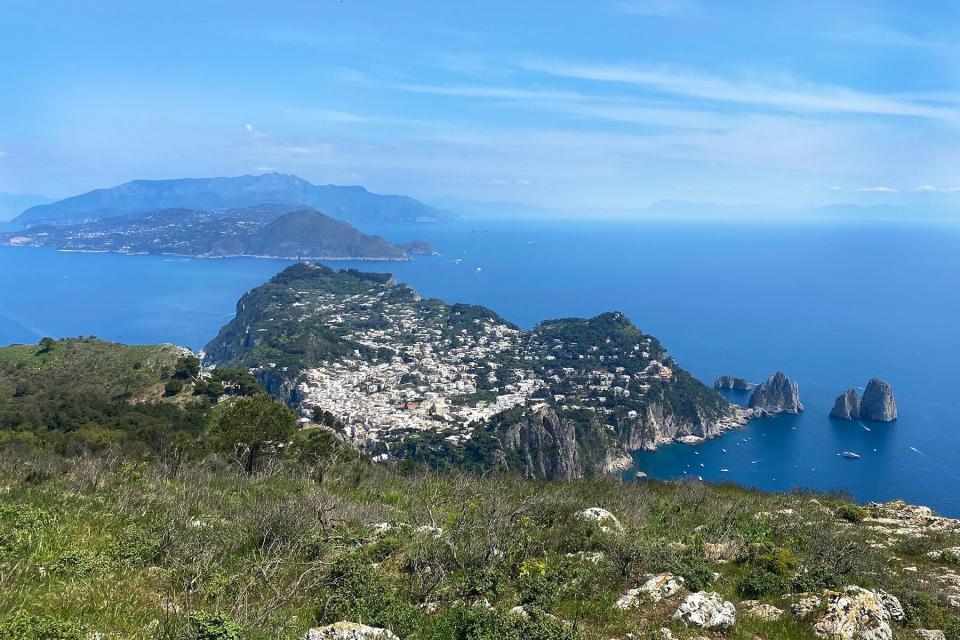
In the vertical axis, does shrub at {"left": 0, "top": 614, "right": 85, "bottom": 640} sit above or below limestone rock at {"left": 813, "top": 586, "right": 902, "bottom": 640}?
above

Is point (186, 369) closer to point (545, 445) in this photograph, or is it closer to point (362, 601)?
point (545, 445)

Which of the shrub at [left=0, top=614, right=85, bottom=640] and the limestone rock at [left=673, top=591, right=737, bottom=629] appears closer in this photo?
the shrub at [left=0, top=614, right=85, bottom=640]

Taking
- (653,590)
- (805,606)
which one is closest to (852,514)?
(805,606)

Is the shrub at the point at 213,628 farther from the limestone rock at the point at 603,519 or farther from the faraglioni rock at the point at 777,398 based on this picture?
the faraglioni rock at the point at 777,398

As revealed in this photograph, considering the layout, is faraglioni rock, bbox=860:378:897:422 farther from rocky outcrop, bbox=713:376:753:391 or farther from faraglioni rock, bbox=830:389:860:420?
rocky outcrop, bbox=713:376:753:391

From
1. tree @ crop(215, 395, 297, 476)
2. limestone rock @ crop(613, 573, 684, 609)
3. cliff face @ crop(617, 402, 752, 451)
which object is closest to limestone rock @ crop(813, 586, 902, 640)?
limestone rock @ crop(613, 573, 684, 609)

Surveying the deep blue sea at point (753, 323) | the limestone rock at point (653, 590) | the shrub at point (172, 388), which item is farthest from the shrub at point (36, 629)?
Result: the deep blue sea at point (753, 323)

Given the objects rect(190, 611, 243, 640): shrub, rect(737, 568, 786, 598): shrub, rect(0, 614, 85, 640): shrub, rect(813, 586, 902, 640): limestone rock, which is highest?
rect(0, 614, 85, 640): shrub
